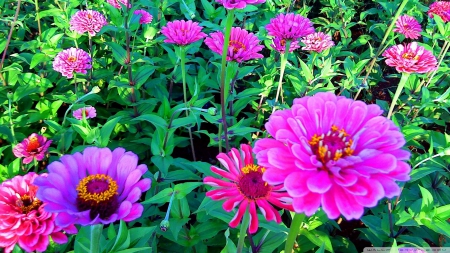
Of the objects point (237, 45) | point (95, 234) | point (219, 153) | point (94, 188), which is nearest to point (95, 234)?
point (95, 234)

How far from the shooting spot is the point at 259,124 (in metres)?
2.67

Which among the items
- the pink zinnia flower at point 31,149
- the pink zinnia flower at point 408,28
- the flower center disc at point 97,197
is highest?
the flower center disc at point 97,197

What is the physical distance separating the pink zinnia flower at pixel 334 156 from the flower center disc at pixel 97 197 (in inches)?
16.6

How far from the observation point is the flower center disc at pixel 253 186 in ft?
3.85

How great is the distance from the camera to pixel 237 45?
1.98m

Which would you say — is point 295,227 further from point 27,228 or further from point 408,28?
point 408,28

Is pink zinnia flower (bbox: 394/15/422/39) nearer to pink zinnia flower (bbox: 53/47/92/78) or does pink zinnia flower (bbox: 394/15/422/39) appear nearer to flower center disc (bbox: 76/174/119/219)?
pink zinnia flower (bbox: 53/47/92/78)

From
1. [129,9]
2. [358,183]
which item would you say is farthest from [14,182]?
[129,9]

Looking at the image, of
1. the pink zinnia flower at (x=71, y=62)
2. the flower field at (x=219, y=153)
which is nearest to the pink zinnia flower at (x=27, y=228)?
the flower field at (x=219, y=153)

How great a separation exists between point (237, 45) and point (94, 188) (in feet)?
3.98

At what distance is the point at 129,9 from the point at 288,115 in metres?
1.55

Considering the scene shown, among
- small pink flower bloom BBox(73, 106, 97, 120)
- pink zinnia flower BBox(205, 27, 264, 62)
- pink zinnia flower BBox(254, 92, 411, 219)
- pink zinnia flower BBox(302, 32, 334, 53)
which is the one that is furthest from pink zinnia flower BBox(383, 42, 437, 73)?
small pink flower bloom BBox(73, 106, 97, 120)

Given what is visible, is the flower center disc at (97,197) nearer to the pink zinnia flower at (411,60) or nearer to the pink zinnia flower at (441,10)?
the pink zinnia flower at (411,60)

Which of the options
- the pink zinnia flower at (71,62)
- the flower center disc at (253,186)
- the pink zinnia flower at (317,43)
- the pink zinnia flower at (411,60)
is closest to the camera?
the flower center disc at (253,186)
